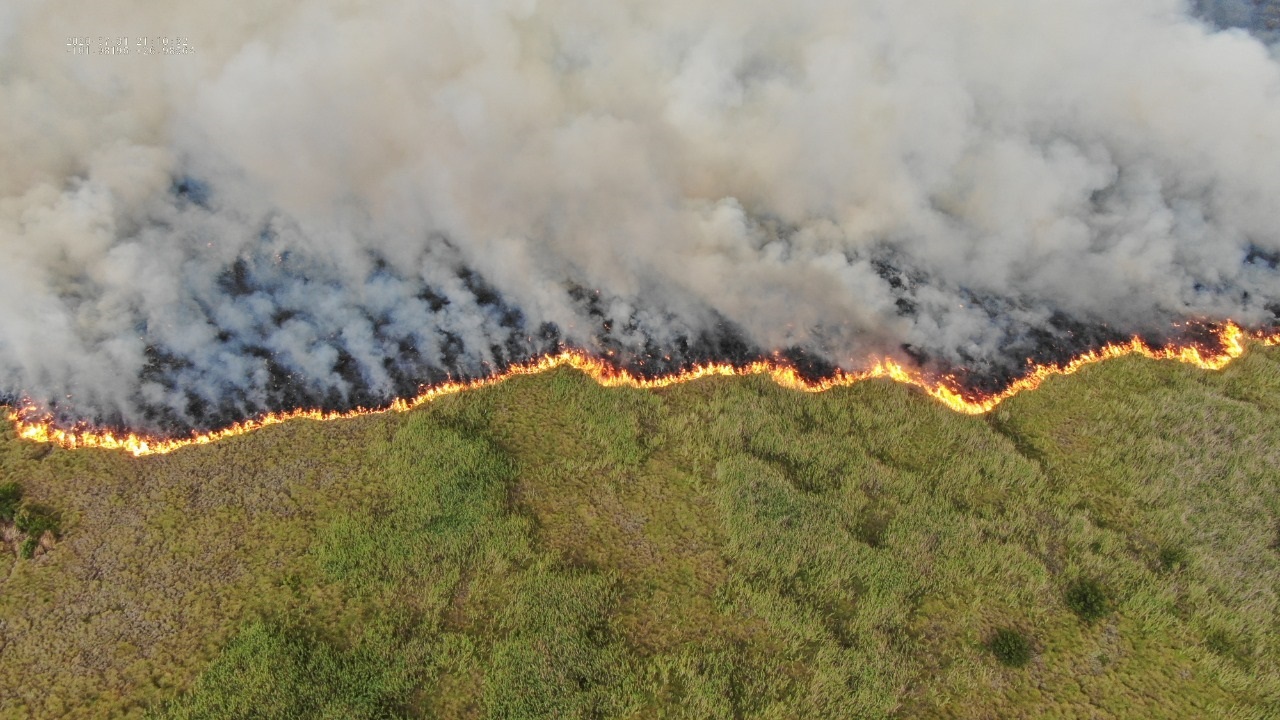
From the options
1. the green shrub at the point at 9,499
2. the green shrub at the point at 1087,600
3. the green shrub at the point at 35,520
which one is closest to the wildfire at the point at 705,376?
the green shrub at the point at 9,499

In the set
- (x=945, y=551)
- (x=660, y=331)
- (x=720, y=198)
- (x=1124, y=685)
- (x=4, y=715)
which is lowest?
(x=4, y=715)

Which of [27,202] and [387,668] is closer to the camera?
[387,668]

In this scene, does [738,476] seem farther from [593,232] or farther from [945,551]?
[593,232]

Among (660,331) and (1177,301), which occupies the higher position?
(1177,301)

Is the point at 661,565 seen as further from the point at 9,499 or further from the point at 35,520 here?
the point at 9,499

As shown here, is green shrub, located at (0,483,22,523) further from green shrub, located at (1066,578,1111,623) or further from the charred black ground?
green shrub, located at (1066,578,1111,623)

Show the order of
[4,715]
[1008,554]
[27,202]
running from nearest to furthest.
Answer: [4,715], [1008,554], [27,202]

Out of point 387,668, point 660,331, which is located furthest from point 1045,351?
point 387,668

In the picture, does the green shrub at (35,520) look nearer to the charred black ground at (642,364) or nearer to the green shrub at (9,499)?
the green shrub at (9,499)
